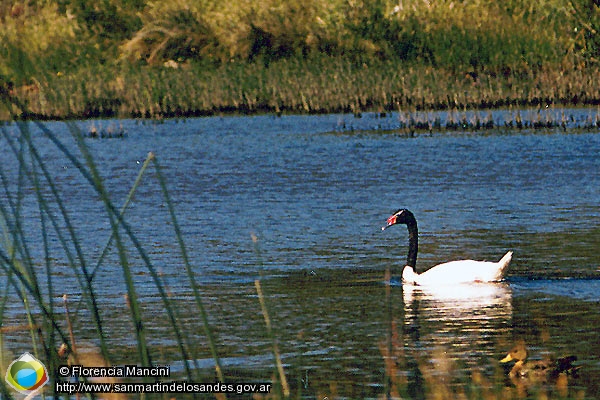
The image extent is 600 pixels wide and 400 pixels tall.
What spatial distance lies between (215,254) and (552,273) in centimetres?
407

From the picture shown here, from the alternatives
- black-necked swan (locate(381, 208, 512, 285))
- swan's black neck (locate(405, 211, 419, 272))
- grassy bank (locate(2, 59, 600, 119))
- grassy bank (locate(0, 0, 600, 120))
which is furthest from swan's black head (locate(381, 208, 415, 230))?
grassy bank (locate(2, 59, 600, 119))

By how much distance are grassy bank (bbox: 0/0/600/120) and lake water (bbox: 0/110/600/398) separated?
461 centimetres

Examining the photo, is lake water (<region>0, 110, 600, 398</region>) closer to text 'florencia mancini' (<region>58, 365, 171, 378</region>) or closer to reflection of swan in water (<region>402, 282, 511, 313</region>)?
reflection of swan in water (<region>402, 282, 511, 313</region>)

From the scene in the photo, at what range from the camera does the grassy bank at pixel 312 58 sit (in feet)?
126

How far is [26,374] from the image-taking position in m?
5.75

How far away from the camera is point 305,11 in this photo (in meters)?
52.7

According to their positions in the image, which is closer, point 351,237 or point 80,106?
point 351,237

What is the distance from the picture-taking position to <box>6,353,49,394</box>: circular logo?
5.69 metres

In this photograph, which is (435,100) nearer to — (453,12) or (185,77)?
(185,77)

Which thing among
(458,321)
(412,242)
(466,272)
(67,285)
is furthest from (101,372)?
(412,242)

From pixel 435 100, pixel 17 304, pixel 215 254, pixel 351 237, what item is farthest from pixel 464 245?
pixel 435 100

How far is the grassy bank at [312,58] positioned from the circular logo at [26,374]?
1098 inches

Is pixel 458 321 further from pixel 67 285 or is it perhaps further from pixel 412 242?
pixel 67 285

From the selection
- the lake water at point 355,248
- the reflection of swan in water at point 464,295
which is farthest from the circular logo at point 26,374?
the reflection of swan in water at point 464,295
